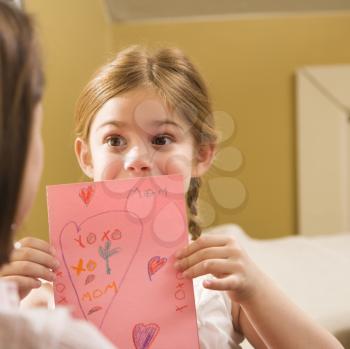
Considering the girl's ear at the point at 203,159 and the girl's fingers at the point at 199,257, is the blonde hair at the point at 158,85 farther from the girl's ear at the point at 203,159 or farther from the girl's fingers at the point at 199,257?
the girl's fingers at the point at 199,257

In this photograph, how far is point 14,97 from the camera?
0.37 meters

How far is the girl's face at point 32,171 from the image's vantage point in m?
0.42

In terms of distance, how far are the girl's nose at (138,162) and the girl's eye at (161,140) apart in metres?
0.02

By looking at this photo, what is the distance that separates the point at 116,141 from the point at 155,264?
0.17 metres

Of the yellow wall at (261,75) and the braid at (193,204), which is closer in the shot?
the braid at (193,204)

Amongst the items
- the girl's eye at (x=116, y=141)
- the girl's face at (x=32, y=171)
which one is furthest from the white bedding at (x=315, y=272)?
the girl's face at (x=32, y=171)

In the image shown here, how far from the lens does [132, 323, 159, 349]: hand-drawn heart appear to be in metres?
0.57

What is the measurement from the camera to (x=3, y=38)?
36 cm

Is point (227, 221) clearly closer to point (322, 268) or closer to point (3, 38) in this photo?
point (322, 268)

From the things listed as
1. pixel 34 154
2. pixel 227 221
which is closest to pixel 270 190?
pixel 227 221

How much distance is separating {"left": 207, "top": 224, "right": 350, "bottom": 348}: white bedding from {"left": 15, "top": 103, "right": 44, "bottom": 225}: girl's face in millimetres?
577

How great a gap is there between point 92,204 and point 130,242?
6 cm

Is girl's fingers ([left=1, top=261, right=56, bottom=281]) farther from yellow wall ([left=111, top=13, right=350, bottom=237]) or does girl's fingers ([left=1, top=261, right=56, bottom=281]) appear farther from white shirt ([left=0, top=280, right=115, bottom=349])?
yellow wall ([left=111, top=13, right=350, bottom=237])

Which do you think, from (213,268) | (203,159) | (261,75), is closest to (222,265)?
(213,268)
